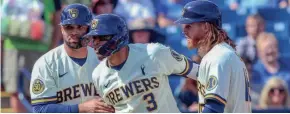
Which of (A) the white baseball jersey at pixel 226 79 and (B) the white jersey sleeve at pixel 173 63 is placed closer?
(A) the white baseball jersey at pixel 226 79

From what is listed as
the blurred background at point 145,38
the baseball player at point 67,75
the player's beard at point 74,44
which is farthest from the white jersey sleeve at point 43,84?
the blurred background at point 145,38

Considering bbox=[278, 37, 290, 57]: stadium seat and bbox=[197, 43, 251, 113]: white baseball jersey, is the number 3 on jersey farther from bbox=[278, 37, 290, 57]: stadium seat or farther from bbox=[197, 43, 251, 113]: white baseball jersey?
bbox=[278, 37, 290, 57]: stadium seat

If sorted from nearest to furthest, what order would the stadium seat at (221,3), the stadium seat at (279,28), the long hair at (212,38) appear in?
the long hair at (212,38) < the stadium seat at (279,28) < the stadium seat at (221,3)

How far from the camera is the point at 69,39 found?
5.98m

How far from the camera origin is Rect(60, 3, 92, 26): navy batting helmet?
5965mm

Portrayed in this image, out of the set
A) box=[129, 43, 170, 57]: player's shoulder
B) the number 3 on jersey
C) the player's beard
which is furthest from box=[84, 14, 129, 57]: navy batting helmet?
the player's beard

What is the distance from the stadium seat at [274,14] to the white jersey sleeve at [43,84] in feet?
15.4

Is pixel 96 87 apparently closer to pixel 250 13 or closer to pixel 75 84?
pixel 75 84

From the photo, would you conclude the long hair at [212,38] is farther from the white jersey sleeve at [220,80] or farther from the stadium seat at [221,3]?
the stadium seat at [221,3]

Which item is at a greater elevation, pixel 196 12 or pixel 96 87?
pixel 196 12

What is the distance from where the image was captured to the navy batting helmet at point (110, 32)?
5188 millimetres

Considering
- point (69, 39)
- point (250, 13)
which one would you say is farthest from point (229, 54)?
point (250, 13)

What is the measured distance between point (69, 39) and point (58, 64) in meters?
0.21

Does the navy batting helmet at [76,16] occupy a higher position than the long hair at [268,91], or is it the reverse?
the navy batting helmet at [76,16]
